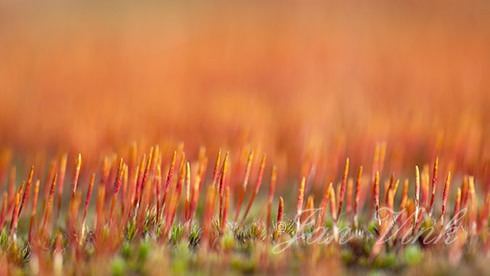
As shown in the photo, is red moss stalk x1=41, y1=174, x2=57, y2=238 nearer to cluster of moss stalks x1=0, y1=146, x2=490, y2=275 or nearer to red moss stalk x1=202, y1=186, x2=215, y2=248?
cluster of moss stalks x1=0, y1=146, x2=490, y2=275

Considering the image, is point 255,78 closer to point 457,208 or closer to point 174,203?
point 174,203

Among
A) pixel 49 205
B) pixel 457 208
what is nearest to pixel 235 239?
pixel 49 205

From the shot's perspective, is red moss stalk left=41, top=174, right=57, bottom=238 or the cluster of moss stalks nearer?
the cluster of moss stalks

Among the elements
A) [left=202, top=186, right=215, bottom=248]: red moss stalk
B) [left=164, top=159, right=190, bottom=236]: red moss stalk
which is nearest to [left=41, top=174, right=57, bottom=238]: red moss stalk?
[left=164, top=159, right=190, bottom=236]: red moss stalk

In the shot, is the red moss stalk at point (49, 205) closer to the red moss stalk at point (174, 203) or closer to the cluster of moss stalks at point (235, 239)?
the cluster of moss stalks at point (235, 239)

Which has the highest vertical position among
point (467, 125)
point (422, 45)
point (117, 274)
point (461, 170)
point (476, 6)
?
point (476, 6)

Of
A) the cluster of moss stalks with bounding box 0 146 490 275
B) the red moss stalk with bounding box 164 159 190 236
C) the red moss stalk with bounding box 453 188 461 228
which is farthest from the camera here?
the red moss stalk with bounding box 164 159 190 236

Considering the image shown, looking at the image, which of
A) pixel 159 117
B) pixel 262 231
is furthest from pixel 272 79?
pixel 262 231

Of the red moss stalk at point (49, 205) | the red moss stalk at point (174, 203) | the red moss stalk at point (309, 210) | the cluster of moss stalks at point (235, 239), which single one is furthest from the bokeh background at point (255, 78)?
the red moss stalk at point (49, 205)

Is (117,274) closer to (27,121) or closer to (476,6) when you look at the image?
(27,121)
